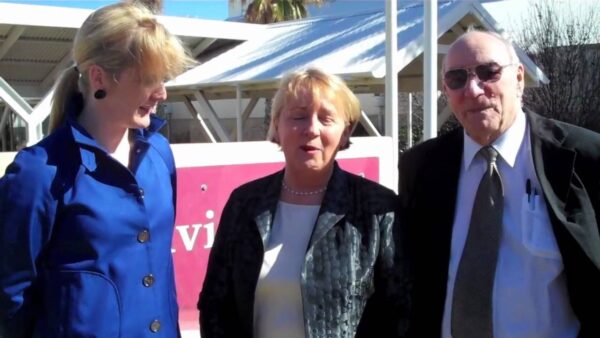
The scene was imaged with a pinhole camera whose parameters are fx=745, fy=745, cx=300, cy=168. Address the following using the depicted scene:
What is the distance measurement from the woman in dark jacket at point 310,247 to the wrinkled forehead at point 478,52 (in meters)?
0.40

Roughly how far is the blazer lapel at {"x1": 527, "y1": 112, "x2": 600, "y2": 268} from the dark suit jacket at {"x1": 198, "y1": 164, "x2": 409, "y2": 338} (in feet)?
1.70

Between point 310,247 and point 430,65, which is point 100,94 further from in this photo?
point 430,65

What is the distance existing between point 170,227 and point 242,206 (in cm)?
30

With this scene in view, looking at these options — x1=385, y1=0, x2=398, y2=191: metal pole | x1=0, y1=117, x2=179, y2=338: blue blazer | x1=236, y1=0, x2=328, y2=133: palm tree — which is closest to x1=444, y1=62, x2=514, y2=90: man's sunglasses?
x1=0, y1=117, x2=179, y2=338: blue blazer

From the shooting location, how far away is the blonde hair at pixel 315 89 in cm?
251

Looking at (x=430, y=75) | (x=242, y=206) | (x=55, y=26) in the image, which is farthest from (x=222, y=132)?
(x=242, y=206)

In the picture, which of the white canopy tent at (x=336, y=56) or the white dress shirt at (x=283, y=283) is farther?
the white canopy tent at (x=336, y=56)

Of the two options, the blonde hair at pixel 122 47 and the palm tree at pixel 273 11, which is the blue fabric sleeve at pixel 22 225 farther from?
the palm tree at pixel 273 11

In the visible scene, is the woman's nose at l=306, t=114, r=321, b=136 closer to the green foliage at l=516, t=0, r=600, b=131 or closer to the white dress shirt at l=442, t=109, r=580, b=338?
the white dress shirt at l=442, t=109, r=580, b=338

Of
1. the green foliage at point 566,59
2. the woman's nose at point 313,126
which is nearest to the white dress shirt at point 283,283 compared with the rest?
the woman's nose at point 313,126

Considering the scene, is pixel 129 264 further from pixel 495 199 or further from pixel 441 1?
pixel 441 1

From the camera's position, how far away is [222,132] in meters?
13.6

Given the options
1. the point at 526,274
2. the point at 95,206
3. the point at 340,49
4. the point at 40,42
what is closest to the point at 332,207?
the point at 526,274

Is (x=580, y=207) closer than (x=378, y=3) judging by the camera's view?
Yes
